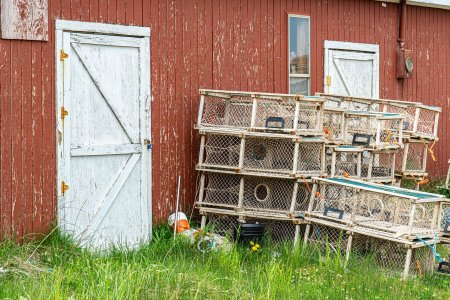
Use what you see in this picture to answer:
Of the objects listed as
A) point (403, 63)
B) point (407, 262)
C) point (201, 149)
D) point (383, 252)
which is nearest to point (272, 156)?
point (201, 149)

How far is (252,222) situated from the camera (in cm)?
1076

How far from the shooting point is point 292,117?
1045cm

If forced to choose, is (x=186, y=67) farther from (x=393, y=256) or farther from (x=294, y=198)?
(x=393, y=256)

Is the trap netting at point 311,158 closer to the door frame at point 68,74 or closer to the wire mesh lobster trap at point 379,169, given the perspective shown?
the wire mesh lobster trap at point 379,169

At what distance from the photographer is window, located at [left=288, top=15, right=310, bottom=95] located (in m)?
12.9

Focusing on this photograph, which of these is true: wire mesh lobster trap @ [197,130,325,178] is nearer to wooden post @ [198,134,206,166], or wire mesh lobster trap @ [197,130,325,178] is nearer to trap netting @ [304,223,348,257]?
wooden post @ [198,134,206,166]

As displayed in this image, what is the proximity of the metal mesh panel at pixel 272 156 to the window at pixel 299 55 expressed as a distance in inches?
98.0

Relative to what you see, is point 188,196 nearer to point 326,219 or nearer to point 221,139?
point 221,139

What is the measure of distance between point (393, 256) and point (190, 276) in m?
2.93

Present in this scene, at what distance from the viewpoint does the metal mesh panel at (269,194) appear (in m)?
10.6

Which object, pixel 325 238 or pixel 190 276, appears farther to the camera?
pixel 325 238

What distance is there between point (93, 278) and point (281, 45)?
20.2 ft

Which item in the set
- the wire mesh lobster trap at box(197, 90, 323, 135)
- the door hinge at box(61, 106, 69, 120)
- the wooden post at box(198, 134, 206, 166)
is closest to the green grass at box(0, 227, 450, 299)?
the wooden post at box(198, 134, 206, 166)

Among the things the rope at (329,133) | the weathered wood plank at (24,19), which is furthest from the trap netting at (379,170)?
the weathered wood plank at (24,19)
